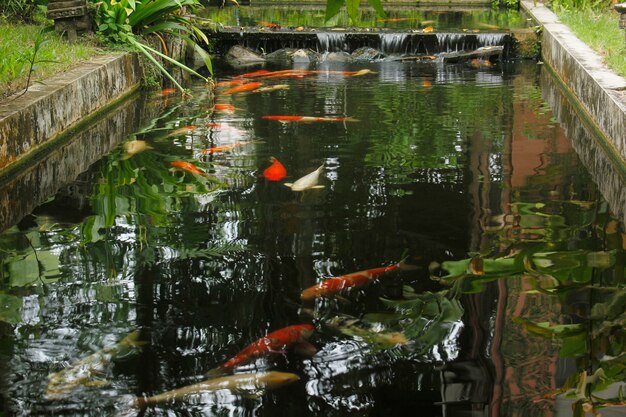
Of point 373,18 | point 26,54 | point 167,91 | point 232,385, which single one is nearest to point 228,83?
point 167,91

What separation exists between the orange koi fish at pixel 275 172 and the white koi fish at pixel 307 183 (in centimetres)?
17

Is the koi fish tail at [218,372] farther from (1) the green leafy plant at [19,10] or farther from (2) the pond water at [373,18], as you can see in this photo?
(2) the pond water at [373,18]

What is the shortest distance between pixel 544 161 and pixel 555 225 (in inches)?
63.9

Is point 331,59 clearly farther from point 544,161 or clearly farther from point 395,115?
point 544,161

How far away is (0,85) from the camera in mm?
6500

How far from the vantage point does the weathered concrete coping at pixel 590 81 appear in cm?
643

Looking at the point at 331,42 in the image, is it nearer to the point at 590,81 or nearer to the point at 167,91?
the point at 167,91

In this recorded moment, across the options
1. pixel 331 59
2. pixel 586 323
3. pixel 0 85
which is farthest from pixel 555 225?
pixel 331 59

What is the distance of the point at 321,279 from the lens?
416 centimetres

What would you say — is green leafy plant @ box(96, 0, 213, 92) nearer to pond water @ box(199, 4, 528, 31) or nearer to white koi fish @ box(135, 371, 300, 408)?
pond water @ box(199, 4, 528, 31)

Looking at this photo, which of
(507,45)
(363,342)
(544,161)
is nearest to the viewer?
(363,342)

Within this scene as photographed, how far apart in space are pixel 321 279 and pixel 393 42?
1030 centimetres

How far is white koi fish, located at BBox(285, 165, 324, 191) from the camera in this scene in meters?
5.73

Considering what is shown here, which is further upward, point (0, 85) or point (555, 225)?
point (0, 85)
